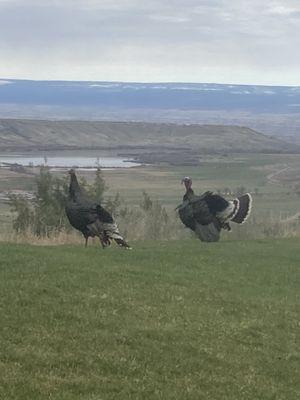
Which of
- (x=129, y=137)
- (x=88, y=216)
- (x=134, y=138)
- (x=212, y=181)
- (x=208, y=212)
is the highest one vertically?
(x=129, y=137)

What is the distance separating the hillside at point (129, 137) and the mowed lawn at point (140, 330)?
398ft

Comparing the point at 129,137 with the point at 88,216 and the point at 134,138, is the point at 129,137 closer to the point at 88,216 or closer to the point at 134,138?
the point at 134,138

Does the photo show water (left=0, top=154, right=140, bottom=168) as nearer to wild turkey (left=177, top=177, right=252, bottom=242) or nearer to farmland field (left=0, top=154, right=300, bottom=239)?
farmland field (left=0, top=154, right=300, bottom=239)

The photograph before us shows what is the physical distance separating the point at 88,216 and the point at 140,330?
28.1 ft

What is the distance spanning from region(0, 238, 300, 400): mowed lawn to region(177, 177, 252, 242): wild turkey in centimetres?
540

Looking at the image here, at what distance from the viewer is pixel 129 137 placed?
159375 mm

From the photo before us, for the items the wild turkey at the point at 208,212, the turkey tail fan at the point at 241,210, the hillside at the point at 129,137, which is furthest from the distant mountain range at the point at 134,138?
the wild turkey at the point at 208,212

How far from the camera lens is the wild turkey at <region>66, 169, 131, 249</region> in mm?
20266

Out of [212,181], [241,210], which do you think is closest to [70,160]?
[212,181]

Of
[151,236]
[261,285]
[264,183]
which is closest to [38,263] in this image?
[261,285]

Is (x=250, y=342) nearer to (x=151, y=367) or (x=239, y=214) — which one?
(x=151, y=367)

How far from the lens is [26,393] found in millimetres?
9047

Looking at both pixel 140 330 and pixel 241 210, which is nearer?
pixel 140 330

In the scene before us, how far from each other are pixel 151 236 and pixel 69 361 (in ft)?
78.2
